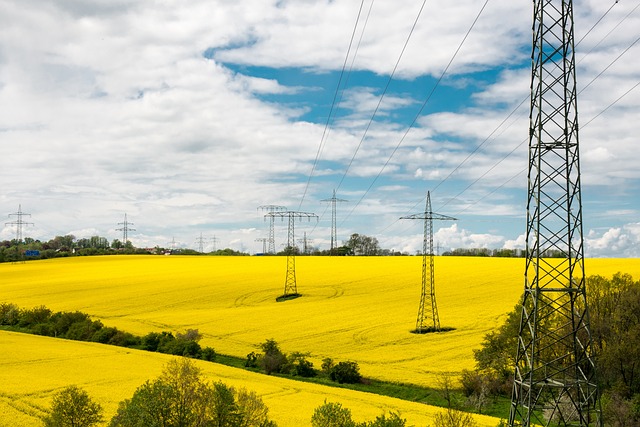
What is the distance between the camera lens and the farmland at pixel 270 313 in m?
46.6

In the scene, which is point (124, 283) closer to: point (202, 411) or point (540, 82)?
point (202, 411)

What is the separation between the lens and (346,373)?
1962 inches

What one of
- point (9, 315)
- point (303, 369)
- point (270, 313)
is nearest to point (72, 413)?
point (303, 369)

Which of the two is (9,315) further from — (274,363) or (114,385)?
(114,385)

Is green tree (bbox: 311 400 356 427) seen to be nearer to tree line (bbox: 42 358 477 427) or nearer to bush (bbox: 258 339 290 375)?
tree line (bbox: 42 358 477 427)

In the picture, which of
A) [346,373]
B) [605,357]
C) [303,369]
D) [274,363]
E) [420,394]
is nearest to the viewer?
[420,394]

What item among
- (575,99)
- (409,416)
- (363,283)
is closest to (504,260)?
(363,283)

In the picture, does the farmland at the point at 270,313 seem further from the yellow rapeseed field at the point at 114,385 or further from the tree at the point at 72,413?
the tree at the point at 72,413

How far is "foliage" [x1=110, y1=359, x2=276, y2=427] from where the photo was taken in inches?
1051

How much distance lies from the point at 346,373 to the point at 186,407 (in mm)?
23092

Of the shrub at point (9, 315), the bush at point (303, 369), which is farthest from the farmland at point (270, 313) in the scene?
the shrub at point (9, 315)

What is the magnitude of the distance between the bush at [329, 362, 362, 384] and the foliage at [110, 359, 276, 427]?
20528 mm

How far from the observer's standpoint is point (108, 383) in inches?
1738

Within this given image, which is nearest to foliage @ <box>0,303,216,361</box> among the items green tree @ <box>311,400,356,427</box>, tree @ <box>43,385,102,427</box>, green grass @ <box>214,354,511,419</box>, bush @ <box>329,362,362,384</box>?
green grass @ <box>214,354,511,419</box>
